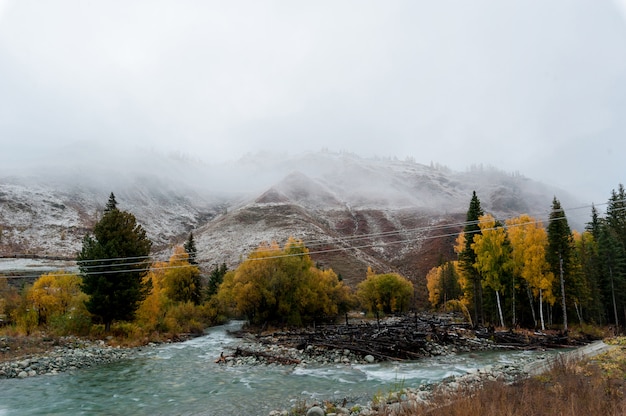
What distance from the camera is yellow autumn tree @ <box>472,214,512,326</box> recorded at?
38.5m

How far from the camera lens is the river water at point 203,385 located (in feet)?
47.5

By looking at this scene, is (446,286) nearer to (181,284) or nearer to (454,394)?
(181,284)

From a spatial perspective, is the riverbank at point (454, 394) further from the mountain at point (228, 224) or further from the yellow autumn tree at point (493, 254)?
the mountain at point (228, 224)

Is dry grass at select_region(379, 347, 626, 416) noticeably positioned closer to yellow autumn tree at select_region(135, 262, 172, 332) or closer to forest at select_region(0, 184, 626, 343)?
forest at select_region(0, 184, 626, 343)

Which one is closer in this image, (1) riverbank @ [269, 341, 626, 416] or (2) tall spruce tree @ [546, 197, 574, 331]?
(1) riverbank @ [269, 341, 626, 416]

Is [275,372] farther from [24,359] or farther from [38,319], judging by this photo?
[38,319]

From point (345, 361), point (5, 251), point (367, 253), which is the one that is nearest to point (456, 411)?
point (345, 361)

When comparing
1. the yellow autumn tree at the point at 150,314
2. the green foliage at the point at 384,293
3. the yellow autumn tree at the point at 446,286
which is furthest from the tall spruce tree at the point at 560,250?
the yellow autumn tree at the point at 446,286

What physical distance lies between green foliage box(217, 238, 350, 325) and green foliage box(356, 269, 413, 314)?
855 inches

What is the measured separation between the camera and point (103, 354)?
25172mm

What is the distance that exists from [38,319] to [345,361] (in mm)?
25760

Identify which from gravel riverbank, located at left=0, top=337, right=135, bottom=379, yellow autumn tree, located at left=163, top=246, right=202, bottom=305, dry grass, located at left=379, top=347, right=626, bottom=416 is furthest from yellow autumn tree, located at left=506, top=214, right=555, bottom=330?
yellow autumn tree, located at left=163, top=246, right=202, bottom=305

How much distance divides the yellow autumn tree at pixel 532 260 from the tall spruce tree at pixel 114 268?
3501 centimetres

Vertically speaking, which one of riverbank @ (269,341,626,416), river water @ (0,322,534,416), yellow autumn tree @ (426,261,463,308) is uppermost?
riverbank @ (269,341,626,416)
